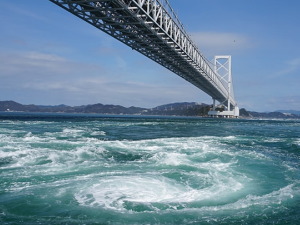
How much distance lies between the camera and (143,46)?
28672 millimetres

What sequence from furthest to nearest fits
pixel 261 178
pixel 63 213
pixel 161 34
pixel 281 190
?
pixel 161 34 < pixel 261 178 < pixel 281 190 < pixel 63 213

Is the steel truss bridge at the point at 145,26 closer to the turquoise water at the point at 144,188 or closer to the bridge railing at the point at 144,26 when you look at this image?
the bridge railing at the point at 144,26

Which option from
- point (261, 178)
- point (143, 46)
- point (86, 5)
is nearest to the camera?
point (261, 178)

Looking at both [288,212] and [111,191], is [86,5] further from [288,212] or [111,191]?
[288,212]

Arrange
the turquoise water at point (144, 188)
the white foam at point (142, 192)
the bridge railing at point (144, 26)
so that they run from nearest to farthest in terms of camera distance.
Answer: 1. the turquoise water at point (144, 188)
2. the white foam at point (142, 192)
3. the bridge railing at point (144, 26)

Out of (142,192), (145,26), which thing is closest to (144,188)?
(142,192)

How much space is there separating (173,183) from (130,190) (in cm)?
136

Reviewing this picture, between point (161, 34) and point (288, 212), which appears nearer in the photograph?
point (288, 212)

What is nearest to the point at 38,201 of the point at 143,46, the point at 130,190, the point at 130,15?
the point at 130,190

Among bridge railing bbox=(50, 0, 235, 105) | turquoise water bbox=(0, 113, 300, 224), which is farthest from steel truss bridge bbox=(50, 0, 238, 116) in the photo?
turquoise water bbox=(0, 113, 300, 224)

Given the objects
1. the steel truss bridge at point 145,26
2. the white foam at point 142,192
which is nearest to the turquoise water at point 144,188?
the white foam at point 142,192

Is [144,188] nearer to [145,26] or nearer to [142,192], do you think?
[142,192]

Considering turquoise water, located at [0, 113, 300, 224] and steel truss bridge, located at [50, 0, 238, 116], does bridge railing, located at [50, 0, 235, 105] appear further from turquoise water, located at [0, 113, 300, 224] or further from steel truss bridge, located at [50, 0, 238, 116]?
turquoise water, located at [0, 113, 300, 224]

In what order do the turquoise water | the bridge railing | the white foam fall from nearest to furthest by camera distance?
the turquoise water < the white foam < the bridge railing
